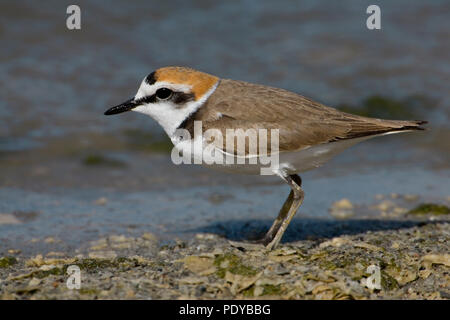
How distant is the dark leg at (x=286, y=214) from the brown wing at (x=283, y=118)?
489 mm

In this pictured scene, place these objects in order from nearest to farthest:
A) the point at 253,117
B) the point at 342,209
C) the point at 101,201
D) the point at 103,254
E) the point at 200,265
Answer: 1. the point at 200,265
2. the point at 253,117
3. the point at 103,254
4. the point at 342,209
5. the point at 101,201

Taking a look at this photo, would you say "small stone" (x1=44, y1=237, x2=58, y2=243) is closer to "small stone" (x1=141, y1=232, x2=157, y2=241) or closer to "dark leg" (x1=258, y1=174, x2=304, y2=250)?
"small stone" (x1=141, y1=232, x2=157, y2=241)

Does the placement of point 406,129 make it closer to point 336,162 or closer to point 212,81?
point 212,81

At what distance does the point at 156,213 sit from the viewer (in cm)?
809

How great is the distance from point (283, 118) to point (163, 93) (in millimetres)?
1153

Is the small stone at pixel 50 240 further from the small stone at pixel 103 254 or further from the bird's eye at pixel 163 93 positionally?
the bird's eye at pixel 163 93

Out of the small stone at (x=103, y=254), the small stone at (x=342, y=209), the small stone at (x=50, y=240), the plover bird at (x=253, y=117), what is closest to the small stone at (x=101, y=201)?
the small stone at (x=50, y=240)

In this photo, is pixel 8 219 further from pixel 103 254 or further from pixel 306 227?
pixel 306 227

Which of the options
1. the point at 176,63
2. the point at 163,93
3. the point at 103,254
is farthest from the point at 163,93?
the point at 176,63

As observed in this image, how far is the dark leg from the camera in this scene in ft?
20.5

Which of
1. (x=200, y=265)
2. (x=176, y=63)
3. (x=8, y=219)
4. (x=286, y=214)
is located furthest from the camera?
(x=176, y=63)

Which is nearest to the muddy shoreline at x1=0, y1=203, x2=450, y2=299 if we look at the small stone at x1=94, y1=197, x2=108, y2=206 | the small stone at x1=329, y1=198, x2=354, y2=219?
the small stone at x1=329, y1=198, x2=354, y2=219

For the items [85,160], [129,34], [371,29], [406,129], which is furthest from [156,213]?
[371,29]

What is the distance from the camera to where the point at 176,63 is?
1253cm
